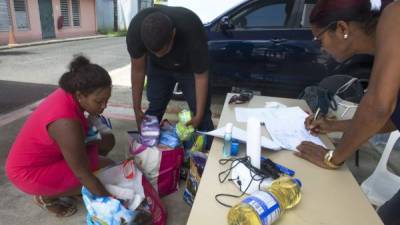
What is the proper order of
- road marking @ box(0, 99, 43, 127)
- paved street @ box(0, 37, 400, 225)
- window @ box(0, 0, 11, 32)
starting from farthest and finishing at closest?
window @ box(0, 0, 11, 32)
road marking @ box(0, 99, 43, 127)
paved street @ box(0, 37, 400, 225)

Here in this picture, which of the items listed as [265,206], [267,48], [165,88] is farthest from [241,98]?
[267,48]

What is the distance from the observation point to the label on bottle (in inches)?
35.3

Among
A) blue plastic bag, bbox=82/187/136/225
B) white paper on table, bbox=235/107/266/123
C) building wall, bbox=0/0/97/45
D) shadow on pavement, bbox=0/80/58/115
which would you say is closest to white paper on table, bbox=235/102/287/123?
white paper on table, bbox=235/107/266/123

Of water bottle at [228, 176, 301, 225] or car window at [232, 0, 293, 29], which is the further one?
car window at [232, 0, 293, 29]

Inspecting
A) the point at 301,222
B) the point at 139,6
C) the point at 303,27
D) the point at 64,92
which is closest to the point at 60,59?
the point at 303,27

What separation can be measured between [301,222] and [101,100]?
1.16m

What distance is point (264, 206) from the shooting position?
0.91 meters

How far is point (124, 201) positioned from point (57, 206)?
Result: 1.89 feet

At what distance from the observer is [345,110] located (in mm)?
2223

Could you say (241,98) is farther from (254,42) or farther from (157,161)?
(254,42)

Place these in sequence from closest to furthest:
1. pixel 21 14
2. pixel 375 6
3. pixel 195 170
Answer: pixel 375 6
pixel 195 170
pixel 21 14

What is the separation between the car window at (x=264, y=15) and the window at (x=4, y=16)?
1010 cm

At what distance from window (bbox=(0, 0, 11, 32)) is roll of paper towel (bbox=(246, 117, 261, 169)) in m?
12.3

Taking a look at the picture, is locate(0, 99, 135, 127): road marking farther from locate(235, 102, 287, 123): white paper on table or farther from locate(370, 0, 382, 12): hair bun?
locate(370, 0, 382, 12): hair bun
